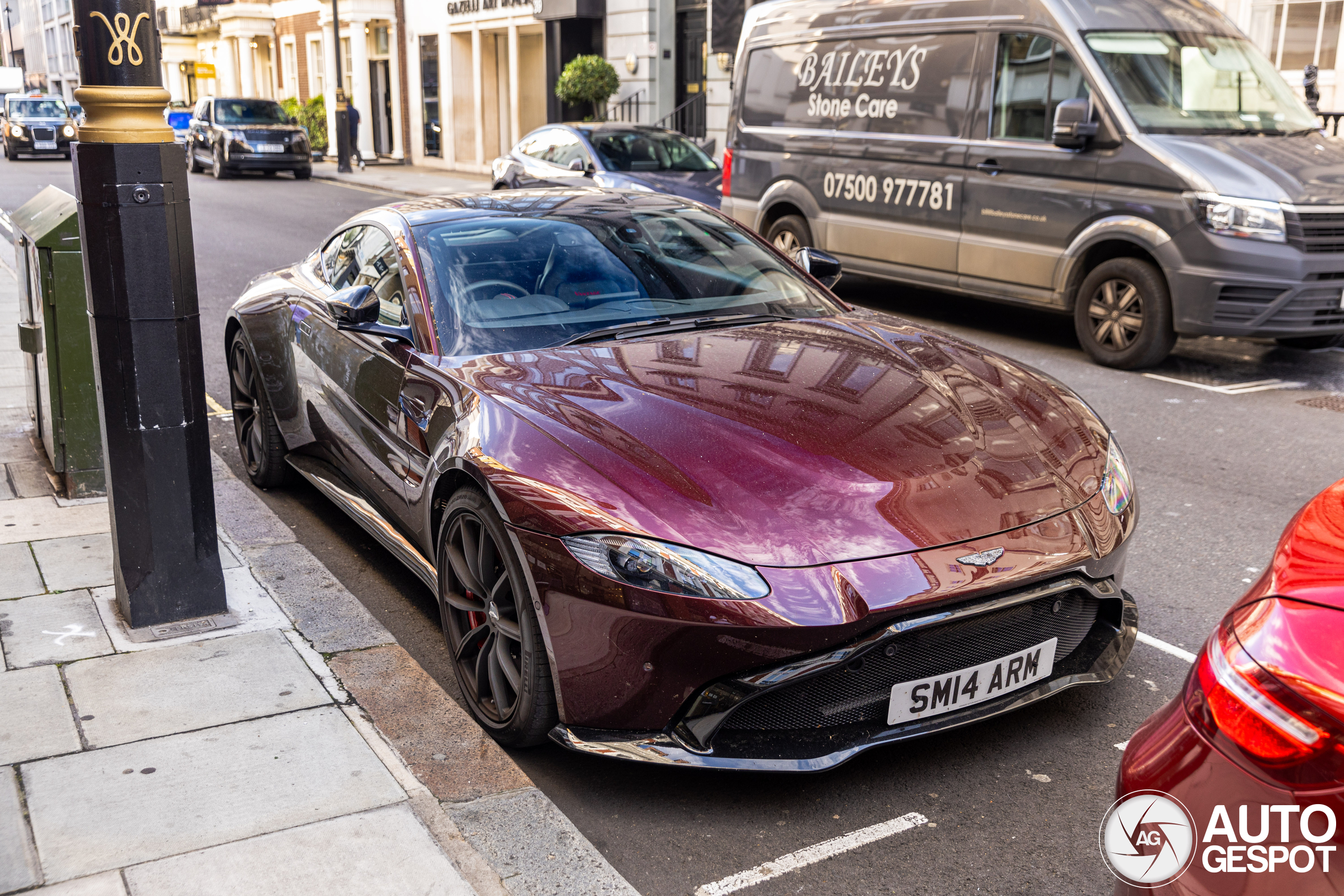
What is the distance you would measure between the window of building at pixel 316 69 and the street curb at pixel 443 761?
129ft

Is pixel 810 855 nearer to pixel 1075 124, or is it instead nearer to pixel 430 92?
pixel 1075 124

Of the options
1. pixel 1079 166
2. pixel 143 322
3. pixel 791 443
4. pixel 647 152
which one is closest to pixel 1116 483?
pixel 791 443

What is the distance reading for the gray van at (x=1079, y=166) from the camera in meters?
7.71

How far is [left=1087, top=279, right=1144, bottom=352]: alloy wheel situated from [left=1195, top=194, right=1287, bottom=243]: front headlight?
664 millimetres

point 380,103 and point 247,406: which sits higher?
point 380,103

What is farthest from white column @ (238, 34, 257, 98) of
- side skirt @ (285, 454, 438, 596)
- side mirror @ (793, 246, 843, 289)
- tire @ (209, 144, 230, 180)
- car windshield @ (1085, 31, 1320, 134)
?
side mirror @ (793, 246, 843, 289)

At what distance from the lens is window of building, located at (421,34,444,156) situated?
109 ft

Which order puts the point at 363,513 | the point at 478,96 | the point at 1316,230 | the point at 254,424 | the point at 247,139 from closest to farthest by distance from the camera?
the point at 363,513 → the point at 254,424 → the point at 1316,230 → the point at 247,139 → the point at 478,96

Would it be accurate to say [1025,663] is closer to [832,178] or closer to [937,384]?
[937,384]

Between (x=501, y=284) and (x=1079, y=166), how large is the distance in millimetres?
5555

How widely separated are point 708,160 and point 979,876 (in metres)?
12.3

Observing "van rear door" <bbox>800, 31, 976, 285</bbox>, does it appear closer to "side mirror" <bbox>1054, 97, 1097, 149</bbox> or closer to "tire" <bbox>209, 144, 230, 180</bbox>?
"side mirror" <bbox>1054, 97, 1097, 149</bbox>

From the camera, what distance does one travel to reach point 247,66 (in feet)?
162

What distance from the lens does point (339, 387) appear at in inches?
182
